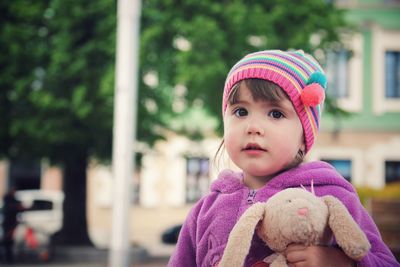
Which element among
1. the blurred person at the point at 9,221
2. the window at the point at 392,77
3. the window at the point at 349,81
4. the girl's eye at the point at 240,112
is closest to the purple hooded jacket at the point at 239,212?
the girl's eye at the point at 240,112

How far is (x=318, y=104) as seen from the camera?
1898 millimetres

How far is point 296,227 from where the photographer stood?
1639 mm

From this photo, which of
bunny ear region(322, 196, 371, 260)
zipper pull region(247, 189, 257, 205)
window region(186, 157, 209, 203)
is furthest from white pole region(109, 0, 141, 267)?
window region(186, 157, 209, 203)

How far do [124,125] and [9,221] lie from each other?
803cm

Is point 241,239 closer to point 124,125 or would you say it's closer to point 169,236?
point 124,125

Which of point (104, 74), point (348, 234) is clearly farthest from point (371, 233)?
point (104, 74)

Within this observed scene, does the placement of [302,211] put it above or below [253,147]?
below

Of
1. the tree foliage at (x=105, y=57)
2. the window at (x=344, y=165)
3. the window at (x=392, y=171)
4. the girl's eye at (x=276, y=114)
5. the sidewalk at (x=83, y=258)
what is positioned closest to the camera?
the girl's eye at (x=276, y=114)

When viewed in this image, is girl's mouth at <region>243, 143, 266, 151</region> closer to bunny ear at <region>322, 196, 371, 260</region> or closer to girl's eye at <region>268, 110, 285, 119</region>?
girl's eye at <region>268, 110, 285, 119</region>

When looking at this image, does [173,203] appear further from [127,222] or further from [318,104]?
[318,104]

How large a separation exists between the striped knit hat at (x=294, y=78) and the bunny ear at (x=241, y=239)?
1.23ft

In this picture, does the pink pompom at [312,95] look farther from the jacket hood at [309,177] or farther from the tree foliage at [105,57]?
the tree foliage at [105,57]

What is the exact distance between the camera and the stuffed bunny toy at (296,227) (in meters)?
1.62

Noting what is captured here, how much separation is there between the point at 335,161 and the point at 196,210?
19014mm
